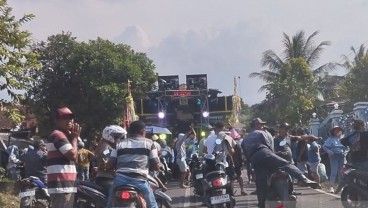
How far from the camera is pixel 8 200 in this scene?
14758 millimetres

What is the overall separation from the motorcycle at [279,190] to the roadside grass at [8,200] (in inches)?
255

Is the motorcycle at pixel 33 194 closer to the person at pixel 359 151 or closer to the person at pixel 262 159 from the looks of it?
the person at pixel 262 159

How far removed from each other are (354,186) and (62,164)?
211 inches

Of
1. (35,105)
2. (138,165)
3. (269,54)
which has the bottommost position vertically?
(138,165)

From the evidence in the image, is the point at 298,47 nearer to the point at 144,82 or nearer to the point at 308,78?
the point at 308,78

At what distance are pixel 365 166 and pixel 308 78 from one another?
989 inches

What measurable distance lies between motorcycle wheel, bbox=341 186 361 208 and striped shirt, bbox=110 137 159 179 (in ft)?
13.7

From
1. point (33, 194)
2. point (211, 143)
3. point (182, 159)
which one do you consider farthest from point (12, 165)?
point (33, 194)

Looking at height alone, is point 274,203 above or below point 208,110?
below

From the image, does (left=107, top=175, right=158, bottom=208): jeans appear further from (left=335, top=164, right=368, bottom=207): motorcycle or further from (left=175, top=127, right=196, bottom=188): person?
(left=175, top=127, right=196, bottom=188): person

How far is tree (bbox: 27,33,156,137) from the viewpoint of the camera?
35469 mm

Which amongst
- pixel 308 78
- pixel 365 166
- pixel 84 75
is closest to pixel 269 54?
pixel 308 78

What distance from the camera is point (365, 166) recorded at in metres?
11.1

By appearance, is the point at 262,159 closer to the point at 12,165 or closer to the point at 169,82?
the point at 12,165
